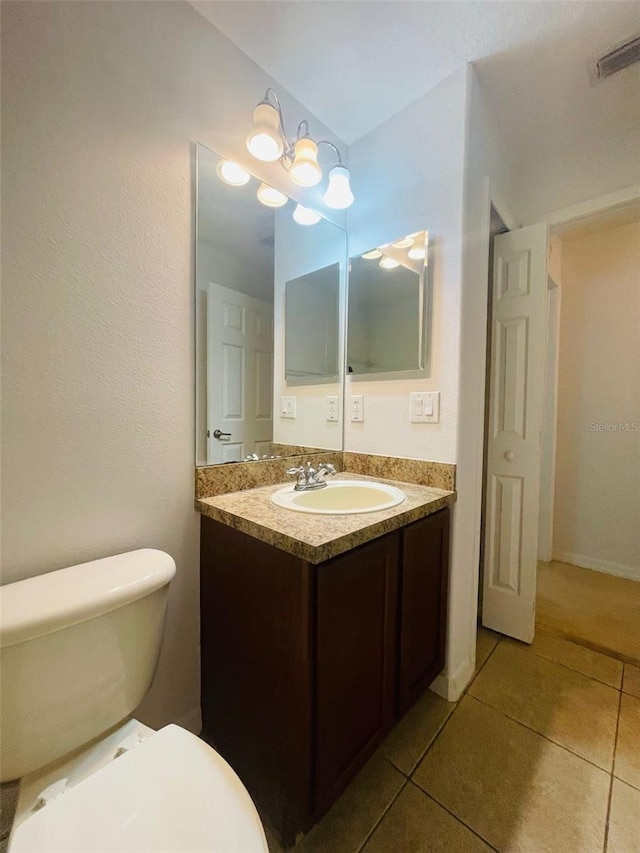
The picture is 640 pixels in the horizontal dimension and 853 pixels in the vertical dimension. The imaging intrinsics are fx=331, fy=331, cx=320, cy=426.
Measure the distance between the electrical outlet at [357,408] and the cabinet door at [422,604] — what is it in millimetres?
556

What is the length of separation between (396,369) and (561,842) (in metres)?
1.48

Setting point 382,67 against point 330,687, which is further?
point 382,67

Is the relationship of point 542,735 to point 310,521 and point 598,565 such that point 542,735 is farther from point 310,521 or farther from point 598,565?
point 598,565

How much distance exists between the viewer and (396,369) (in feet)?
4.66

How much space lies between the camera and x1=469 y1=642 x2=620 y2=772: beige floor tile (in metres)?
1.14

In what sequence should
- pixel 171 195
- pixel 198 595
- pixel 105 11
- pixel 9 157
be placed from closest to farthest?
1. pixel 9 157
2. pixel 105 11
3. pixel 171 195
4. pixel 198 595

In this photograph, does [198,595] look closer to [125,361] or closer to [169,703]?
[169,703]

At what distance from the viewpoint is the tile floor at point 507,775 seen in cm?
88

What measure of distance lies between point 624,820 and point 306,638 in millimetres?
1057

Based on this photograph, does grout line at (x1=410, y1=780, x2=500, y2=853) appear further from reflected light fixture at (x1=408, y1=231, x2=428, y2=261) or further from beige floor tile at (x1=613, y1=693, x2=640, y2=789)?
reflected light fixture at (x1=408, y1=231, x2=428, y2=261)

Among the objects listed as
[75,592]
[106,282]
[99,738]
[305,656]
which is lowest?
[99,738]

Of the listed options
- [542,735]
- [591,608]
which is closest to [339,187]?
[542,735]

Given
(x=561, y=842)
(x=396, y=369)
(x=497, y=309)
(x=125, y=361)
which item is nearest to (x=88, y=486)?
(x=125, y=361)

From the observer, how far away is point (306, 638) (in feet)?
2.51
